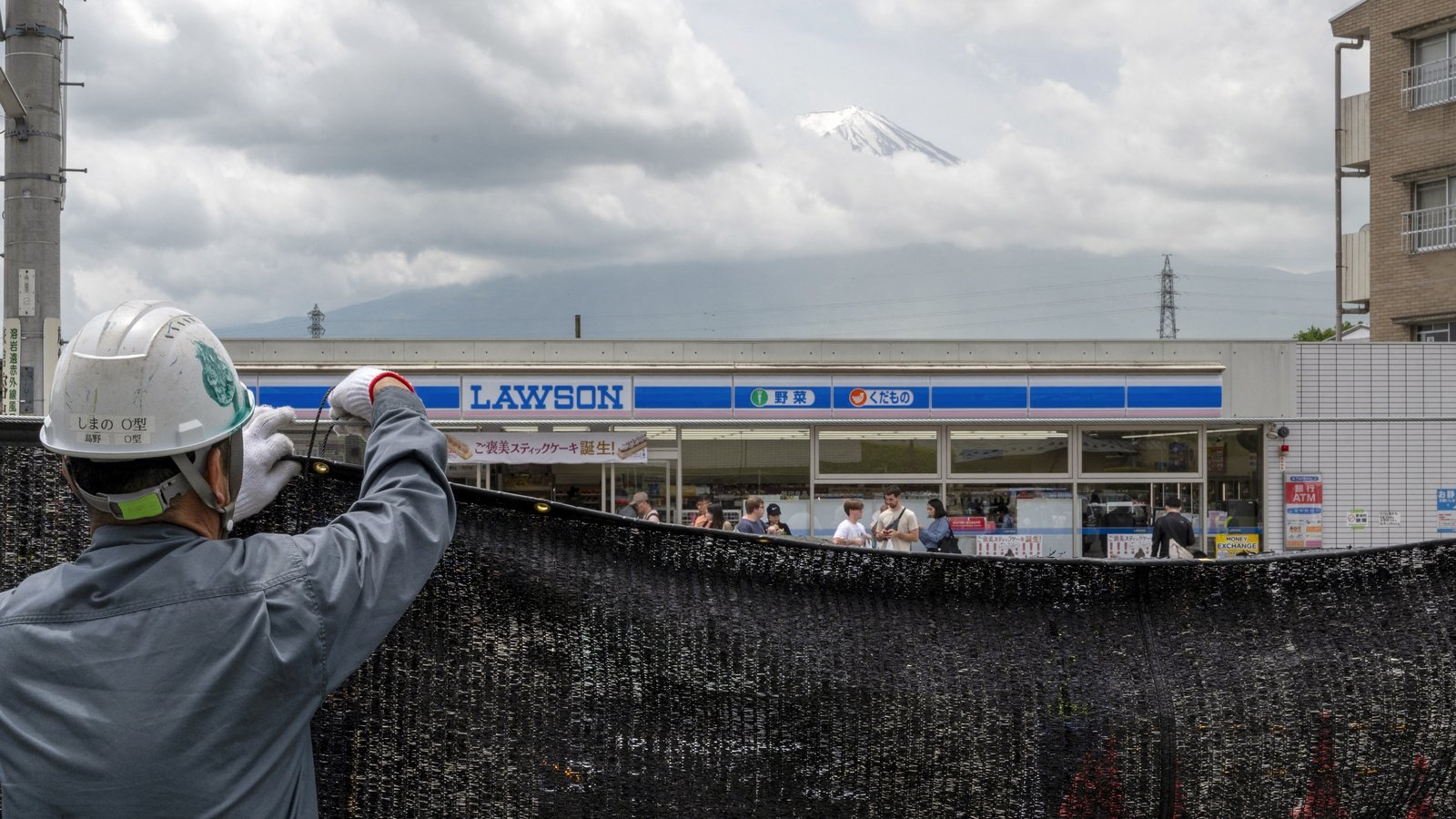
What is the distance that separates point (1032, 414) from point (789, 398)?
12.8 ft

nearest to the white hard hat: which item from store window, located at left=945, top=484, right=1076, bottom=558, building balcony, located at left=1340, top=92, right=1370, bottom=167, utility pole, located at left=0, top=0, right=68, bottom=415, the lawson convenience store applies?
utility pole, located at left=0, top=0, right=68, bottom=415

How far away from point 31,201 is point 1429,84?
28.4 meters

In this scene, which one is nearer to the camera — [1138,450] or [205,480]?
[205,480]

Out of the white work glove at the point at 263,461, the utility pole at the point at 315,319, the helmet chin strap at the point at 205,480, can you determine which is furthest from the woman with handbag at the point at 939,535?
the utility pole at the point at 315,319

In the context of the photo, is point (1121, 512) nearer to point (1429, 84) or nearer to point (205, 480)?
Result: point (1429, 84)

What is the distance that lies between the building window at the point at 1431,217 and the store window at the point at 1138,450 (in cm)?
1157

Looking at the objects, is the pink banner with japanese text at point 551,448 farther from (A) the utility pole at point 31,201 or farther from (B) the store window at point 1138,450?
(A) the utility pole at point 31,201

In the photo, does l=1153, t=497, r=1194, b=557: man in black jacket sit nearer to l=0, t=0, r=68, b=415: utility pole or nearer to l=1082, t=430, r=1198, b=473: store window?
l=1082, t=430, r=1198, b=473: store window

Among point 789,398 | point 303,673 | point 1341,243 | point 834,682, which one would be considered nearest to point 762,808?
point 834,682

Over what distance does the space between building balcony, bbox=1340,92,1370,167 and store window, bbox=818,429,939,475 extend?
16.8 m

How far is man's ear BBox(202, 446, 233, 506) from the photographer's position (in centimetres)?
159

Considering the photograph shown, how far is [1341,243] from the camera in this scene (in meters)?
29.4

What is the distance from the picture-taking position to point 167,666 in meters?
1.52

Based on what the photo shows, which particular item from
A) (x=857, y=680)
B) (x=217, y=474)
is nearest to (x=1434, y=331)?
(x=857, y=680)
